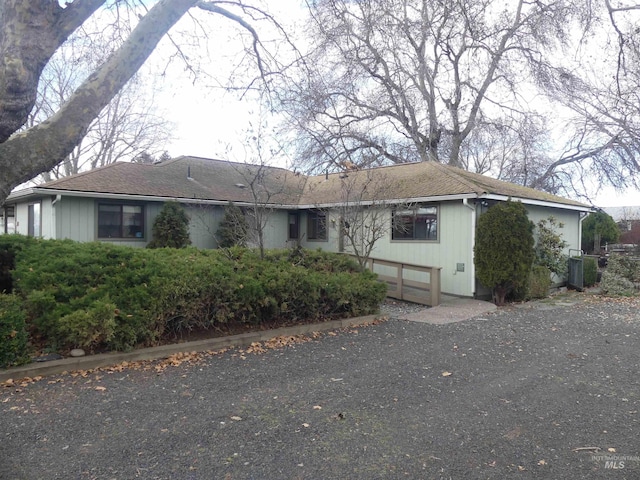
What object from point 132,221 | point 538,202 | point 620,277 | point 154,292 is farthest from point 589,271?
point 132,221

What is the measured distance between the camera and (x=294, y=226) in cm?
1647

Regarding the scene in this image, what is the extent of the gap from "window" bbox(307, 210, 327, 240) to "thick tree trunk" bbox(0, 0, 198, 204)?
10.5m

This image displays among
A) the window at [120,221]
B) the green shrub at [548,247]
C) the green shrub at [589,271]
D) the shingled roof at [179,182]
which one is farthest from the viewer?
the green shrub at [589,271]

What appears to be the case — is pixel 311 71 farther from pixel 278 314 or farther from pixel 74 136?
pixel 74 136

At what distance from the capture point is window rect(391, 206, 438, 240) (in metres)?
11.9

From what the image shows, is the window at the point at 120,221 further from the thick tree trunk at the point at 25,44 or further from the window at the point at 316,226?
the thick tree trunk at the point at 25,44

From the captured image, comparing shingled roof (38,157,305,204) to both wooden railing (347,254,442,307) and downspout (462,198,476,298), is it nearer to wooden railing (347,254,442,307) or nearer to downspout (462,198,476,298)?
wooden railing (347,254,442,307)

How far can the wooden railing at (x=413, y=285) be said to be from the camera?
1006 cm

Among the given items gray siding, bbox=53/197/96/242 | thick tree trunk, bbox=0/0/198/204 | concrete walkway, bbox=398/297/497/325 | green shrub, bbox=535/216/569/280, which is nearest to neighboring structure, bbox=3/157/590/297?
gray siding, bbox=53/197/96/242

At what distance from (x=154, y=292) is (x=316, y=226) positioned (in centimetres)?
1041

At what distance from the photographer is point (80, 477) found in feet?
9.08

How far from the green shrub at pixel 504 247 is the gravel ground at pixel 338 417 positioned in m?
4.07

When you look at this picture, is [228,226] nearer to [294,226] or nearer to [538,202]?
[294,226]

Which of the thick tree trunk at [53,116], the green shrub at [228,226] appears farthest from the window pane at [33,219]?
the thick tree trunk at [53,116]
